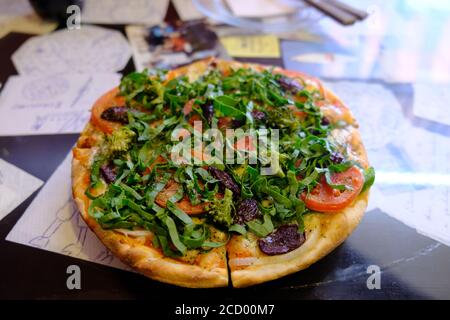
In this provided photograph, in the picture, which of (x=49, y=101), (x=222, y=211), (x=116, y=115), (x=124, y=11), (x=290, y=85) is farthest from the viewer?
(x=124, y=11)

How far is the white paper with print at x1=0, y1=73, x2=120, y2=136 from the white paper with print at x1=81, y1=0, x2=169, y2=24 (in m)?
0.67

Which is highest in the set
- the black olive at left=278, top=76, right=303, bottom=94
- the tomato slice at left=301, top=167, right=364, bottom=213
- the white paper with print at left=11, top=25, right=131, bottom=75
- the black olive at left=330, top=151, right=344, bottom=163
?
the black olive at left=278, top=76, right=303, bottom=94

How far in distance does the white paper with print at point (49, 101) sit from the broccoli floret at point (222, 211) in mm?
1131

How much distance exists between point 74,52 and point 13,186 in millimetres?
1201

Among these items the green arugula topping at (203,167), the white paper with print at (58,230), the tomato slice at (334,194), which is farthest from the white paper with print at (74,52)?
the tomato slice at (334,194)

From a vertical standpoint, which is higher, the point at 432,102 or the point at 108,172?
the point at 108,172

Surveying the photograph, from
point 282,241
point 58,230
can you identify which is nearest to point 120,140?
point 58,230

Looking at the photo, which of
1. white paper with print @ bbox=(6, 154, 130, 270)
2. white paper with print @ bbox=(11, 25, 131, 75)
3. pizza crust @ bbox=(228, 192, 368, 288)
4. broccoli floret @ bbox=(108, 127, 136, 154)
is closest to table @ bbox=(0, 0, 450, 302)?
white paper with print @ bbox=(6, 154, 130, 270)

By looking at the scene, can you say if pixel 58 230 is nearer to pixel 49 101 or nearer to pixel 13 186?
pixel 13 186

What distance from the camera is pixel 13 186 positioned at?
225 centimetres

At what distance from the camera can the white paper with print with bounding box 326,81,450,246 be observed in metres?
2.21

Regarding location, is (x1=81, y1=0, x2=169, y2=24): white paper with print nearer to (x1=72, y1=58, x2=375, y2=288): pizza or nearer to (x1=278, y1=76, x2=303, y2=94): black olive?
(x1=72, y1=58, x2=375, y2=288): pizza

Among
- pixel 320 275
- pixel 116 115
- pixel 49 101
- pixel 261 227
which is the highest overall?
pixel 116 115

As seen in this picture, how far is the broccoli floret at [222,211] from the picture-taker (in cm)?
177
